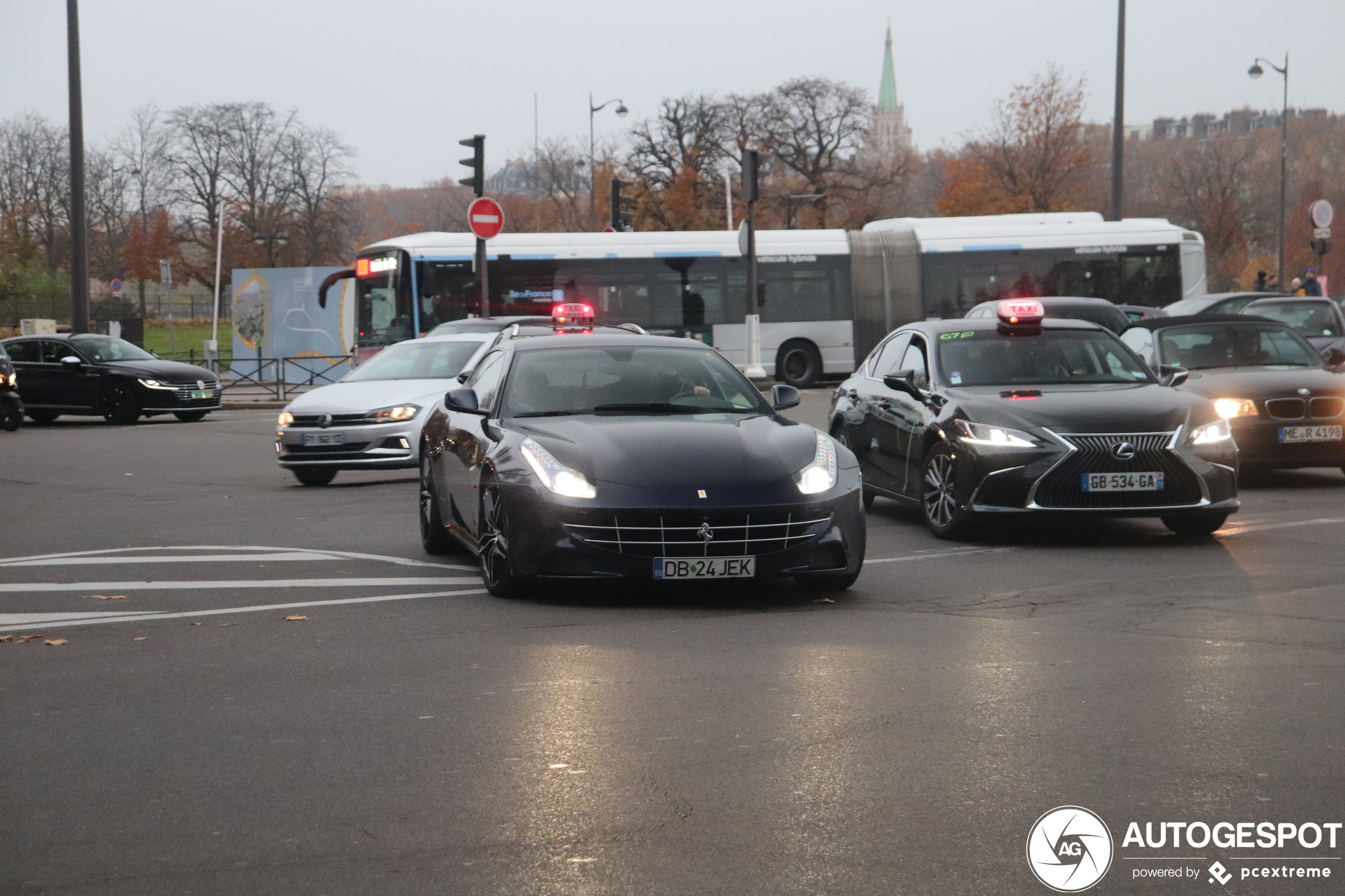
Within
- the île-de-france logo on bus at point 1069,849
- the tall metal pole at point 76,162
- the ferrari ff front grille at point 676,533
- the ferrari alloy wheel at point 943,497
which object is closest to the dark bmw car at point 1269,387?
the ferrari alloy wheel at point 943,497

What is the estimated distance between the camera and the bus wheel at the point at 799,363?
123ft

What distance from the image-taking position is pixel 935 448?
455 inches

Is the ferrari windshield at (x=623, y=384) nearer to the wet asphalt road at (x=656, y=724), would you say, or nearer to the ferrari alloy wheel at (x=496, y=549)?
the ferrari alloy wheel at (x=496, y=549)

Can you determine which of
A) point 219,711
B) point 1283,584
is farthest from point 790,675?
point 1283,584

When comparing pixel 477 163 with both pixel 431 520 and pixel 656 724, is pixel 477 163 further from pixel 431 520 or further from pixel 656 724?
pixel 656 724

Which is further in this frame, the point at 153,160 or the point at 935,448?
the point at 153,160

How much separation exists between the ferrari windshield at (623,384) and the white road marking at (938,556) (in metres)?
1.31

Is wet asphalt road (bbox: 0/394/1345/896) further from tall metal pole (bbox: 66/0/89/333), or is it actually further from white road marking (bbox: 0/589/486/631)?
tall metal pole (bbox: 66/0/89/333)

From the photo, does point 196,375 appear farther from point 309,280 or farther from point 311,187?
point 311,187

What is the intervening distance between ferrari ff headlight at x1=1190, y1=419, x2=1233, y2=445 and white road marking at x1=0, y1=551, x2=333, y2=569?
219 inches

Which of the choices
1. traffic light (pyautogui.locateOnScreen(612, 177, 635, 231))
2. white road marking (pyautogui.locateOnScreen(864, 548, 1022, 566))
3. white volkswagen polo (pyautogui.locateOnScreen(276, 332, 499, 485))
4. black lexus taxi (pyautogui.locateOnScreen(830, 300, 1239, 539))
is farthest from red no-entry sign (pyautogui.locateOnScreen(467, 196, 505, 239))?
white road marking (pyautogui.locateOnScreen(864, 548, 1022, 566))

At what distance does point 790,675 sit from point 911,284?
3150 centimetres

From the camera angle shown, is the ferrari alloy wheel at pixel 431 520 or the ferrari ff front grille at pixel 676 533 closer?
the ferrari ff front grille at pixel 676 533

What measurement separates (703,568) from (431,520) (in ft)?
Answer: 10.4
